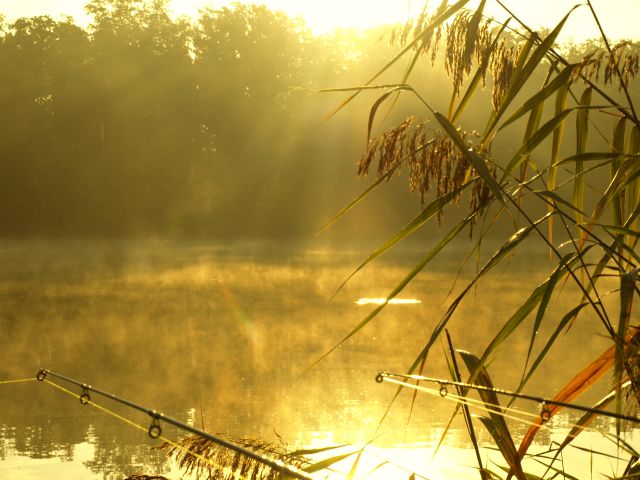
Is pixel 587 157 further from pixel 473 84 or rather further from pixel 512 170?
pixel 473 84

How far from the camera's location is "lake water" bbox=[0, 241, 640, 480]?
190 inches

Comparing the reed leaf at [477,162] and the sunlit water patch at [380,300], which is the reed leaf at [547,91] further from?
the sunlit water patch at [380,300]

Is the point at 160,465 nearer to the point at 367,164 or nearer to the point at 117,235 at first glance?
the point at 367,164

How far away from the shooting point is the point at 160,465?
4461 mm

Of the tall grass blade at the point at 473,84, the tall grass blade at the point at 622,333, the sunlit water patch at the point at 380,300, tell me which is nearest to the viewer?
the tall grass blade at the point at 622,333

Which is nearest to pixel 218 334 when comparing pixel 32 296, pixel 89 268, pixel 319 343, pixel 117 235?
pixel 319 343

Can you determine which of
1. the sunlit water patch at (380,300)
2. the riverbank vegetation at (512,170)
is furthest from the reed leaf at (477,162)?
the sunlit water patch at (380,300)

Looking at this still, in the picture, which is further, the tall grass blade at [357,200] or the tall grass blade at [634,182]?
the tall grass blade at [634,182]

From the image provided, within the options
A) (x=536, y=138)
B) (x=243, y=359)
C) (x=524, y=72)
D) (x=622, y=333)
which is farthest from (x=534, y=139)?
(x=243, y=359)

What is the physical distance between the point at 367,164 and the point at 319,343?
729cm

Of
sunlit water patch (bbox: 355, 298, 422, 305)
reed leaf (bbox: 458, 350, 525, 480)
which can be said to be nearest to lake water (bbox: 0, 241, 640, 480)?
sunlit water patch (bbox: 355, 298, 422, 305)

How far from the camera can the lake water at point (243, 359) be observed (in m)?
4.82

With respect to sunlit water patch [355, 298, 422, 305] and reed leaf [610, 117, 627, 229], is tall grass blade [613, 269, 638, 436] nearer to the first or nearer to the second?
reed leaf [610, 117, 627, 229]

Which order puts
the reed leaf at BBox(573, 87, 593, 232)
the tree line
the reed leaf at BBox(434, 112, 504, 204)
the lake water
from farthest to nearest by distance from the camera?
the tree line → the lake water → the reed leaf at BBox(573, 87, 593, 232) → the reed leaf at BBox(434, 112, 504, 204)
